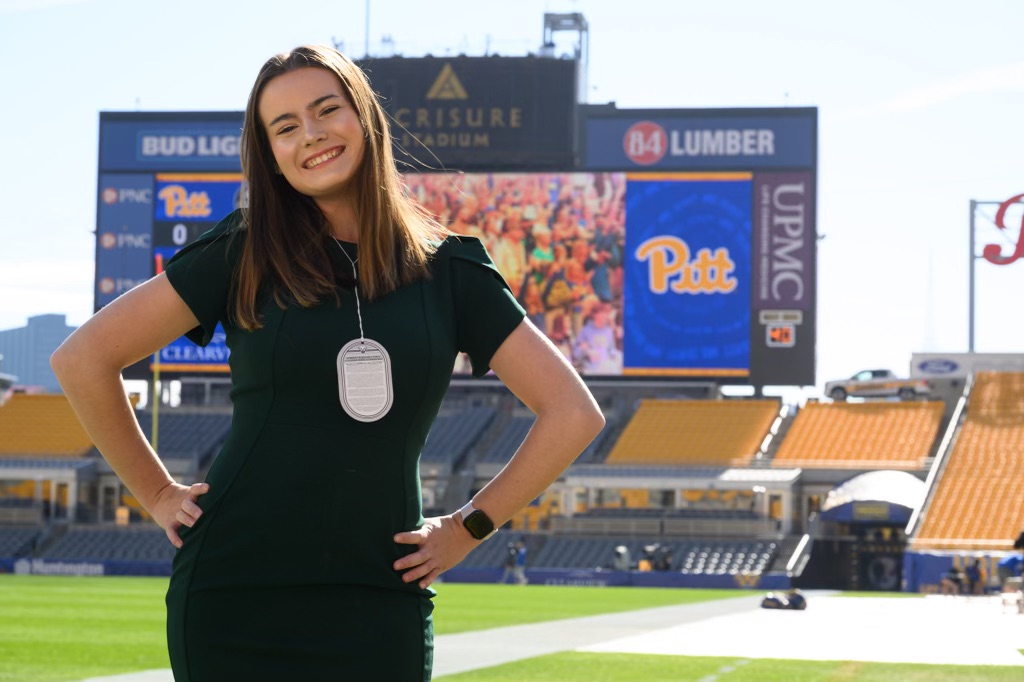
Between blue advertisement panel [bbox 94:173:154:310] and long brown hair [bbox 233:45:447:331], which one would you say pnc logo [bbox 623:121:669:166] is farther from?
long brown hair [bbox 233:45:447:331]

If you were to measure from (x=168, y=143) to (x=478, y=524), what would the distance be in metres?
54.9

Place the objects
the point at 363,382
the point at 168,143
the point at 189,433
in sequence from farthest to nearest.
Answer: the point at 189,433 → the point at 168,143 → the point at 363,382

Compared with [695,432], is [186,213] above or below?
above

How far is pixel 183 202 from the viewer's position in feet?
181

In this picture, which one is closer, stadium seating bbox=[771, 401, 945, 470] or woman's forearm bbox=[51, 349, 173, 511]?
woman's forearm bbox=[51, 349, 173, 511]

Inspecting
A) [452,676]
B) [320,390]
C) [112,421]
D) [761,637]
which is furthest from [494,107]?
[320,390]

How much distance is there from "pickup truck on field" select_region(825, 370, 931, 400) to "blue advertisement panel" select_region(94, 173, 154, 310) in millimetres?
23582

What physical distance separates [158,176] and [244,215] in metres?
54.1

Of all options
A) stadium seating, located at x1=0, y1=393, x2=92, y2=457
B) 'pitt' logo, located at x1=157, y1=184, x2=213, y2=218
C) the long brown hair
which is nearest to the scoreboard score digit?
'pitt' logo, located at x1=157, y1=184, x2=213, y2=218

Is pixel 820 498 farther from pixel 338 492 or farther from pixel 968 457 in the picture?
pixel 338 492

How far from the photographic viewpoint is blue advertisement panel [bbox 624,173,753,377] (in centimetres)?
5122

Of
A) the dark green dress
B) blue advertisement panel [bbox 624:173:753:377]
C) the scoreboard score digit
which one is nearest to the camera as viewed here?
the dark green dress

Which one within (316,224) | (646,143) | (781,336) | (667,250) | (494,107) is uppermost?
(494,107)

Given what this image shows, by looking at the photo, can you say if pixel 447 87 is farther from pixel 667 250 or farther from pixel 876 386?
pixel 876 386
